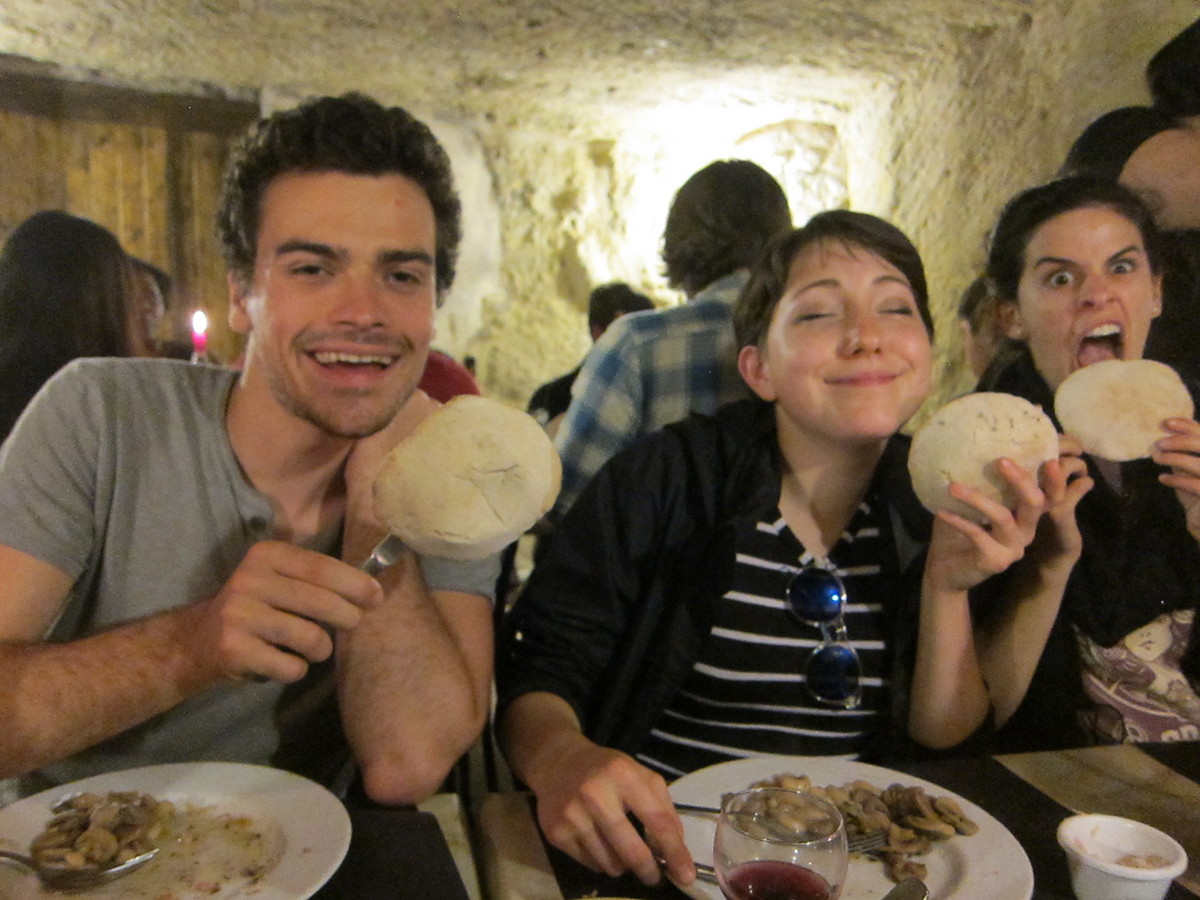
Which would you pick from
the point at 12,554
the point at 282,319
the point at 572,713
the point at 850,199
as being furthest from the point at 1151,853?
the point at 850,199

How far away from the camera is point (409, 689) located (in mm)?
1223

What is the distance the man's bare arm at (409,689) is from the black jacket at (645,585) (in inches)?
5.0

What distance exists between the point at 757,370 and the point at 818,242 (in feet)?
0.87

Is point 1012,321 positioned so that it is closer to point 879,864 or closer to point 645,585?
point 645,585

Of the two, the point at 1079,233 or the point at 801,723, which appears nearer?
the point at 801,723

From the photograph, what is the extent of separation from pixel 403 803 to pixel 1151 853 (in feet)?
3.14

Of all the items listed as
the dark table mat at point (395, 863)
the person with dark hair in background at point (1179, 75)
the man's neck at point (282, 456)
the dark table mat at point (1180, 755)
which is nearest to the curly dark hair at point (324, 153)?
the man's neck at point (282, 456)

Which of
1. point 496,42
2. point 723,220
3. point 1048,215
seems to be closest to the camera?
point 1048,215

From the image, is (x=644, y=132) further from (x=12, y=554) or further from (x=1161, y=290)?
(x=12, y=554)

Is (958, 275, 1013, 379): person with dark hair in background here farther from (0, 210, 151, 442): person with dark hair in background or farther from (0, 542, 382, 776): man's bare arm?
(0, 210, 151, 442): person with dark hair in background

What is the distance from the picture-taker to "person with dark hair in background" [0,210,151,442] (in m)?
2.14

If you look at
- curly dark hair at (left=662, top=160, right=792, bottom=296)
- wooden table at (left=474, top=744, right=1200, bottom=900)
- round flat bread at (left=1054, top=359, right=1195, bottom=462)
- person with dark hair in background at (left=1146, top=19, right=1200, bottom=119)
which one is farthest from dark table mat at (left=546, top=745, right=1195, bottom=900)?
curly dark hair at (left=662, top=160, right=792, bottom=296)

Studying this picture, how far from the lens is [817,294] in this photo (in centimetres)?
143

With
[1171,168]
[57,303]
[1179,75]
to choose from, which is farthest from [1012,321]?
[57,303]
